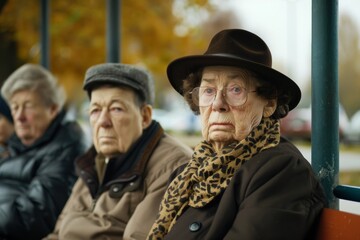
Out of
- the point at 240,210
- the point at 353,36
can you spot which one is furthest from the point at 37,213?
the point at 353,36

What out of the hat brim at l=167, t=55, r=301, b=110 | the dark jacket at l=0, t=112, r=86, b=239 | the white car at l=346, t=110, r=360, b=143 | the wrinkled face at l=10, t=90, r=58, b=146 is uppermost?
the hat brim at l=167, t=55, r=301, b=110

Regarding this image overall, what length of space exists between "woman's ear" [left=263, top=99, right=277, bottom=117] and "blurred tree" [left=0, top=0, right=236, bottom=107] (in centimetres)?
703

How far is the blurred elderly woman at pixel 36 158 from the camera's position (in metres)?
4.53

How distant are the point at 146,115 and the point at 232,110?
1.31 m

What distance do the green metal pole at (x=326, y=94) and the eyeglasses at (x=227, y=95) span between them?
0.34 m

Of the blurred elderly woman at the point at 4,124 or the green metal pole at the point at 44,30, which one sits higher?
the green metal pole at the point at 44,30

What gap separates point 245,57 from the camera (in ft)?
9.02

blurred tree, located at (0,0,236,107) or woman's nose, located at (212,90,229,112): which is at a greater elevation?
woman's nose, located at (212,90,229,112)

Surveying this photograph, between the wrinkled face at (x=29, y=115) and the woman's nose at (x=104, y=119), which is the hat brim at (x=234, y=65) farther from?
the wrinkled face at (x=29, y=115)

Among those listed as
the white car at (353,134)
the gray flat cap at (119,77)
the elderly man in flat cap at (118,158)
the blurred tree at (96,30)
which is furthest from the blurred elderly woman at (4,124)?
the white car at (353,134)

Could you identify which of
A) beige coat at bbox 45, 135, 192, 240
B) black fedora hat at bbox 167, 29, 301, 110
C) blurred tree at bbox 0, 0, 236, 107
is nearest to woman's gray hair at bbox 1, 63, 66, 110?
beige coat at bbox 45, 135, 192, 240

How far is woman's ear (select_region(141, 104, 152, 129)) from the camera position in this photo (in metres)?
4.02

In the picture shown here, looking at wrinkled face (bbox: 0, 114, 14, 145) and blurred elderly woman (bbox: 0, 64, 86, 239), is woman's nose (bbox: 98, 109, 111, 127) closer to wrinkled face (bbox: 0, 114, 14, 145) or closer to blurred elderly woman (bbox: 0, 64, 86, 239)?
blurred elderly woman (bbox: 0, 64, 86, 239)

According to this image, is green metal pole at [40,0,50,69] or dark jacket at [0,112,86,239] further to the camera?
green metal pole at [40,0,50,69]
